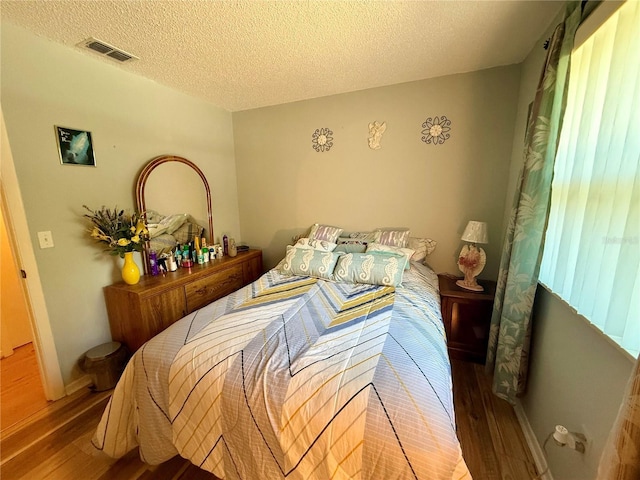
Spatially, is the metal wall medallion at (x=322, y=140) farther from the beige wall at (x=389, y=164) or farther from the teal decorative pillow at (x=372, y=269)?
the teal decorative pillow at (x=372, y=269)

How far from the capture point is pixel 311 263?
Result: 224 cm

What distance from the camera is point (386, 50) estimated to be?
189 cm

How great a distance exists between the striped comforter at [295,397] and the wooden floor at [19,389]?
0.93 metres

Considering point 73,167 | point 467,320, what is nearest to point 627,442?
point 467,320

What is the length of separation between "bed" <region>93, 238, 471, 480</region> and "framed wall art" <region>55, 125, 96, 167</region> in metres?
1.47

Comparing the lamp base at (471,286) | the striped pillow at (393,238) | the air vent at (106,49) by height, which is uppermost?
the air vent at (106,49)

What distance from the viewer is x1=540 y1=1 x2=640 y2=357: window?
856 mm

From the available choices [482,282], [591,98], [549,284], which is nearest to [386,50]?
[591,98]

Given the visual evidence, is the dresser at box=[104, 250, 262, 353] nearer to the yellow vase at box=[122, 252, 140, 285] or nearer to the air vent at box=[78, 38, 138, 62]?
the yellow vase at box=[122, 252, 140, 285]

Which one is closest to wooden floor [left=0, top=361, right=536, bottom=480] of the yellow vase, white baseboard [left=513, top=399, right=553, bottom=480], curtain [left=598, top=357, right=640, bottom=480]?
white baseboard [left=513, top=399, right=553, bottom=480]

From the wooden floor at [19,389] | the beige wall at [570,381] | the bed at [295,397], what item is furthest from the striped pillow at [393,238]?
the wooden floor at [19,389]

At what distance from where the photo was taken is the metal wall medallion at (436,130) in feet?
7.77

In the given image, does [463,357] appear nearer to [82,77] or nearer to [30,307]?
[30,307]

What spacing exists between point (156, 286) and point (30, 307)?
72 centimetres
